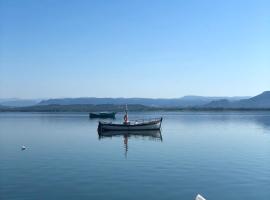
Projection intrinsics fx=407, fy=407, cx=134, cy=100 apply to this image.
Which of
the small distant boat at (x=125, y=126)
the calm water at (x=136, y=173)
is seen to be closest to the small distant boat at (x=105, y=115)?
the small distant boat at (x=125, y=126)

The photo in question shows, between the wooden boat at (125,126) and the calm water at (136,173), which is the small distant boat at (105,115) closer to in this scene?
the wooden boat at (125,126)

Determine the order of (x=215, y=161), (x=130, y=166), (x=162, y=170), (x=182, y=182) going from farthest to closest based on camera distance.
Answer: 1. (x=215, y=161)
2. (x=130, y=166)
3. (x=162, y=170)
4. (x=182, y=182)

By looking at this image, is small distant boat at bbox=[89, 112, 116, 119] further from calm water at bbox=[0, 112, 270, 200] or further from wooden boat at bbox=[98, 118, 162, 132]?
calm water at bbox=[0, 112, 270, 200]

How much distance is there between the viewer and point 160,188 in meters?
26.8

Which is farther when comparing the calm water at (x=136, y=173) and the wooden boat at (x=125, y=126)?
the wooden boat at (x=125, y=126)

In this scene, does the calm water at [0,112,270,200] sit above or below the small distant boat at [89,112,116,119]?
below

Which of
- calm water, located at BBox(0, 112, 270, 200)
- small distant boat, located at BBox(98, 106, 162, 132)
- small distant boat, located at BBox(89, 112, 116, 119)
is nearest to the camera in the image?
calm water, located at BBox(0, 112, 270, 200)

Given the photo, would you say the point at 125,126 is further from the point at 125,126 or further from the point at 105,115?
the point at 105,115

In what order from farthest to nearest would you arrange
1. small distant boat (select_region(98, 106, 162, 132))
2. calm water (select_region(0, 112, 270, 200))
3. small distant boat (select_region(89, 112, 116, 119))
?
A: small distant boat (select_region(89, 112, 116, 119)) < small distant boat (select_region(98, 106, 162, 132)) < calm water (select_region(0, 112, 270, 200))

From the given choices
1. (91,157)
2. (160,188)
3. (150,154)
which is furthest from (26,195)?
(150,154)

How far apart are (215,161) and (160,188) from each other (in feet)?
43.2

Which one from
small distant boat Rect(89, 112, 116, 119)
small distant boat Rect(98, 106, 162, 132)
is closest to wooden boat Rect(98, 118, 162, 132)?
small distant boat Rect(98, 106, 162, 132)

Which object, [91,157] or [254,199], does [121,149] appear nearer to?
[91,157]

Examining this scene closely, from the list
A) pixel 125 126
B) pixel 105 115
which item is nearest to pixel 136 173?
pixel 125 126
